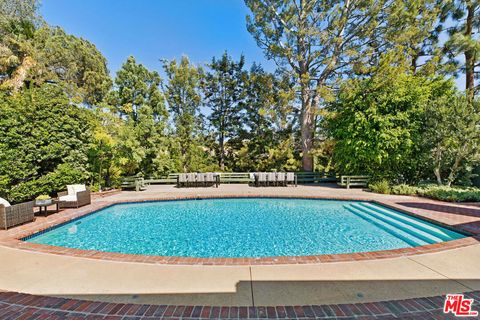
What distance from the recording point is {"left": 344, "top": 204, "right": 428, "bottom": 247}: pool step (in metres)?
4.89

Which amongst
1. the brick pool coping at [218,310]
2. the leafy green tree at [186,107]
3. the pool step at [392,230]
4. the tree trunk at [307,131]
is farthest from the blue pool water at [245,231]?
the leafy green tree at [186,107]

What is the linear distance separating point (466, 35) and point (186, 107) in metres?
18.3

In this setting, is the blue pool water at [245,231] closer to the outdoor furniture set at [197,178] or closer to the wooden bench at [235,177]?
the outdoor furniture set at [197,178]

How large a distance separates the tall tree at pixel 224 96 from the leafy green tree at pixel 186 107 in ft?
3.37

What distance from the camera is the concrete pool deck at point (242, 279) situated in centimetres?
249

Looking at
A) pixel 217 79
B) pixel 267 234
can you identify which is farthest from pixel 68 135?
pixel 217 79

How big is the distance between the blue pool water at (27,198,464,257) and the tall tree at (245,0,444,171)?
8.16 m

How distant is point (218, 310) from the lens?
2.23 metres

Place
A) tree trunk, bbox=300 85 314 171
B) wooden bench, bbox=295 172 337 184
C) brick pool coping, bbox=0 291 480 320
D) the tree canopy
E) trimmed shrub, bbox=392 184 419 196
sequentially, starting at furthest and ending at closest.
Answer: tree trunk, bbox=300 85 314 171, wooden bench, bbox=295 172 337 184, trimmed shrub, bbox=392 184 419 196, the tree canopy, brick pool coping, bbox=0 291 480 320

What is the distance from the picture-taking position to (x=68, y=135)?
9.09m

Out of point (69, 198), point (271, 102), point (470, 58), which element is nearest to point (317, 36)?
point (271, 102)

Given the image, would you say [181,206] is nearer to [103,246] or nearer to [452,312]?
[103,246]

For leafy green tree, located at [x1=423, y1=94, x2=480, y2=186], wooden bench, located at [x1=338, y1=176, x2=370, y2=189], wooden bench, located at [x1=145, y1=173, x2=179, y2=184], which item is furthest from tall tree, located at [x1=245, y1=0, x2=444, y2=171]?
wooden bench, located at [x1=145, y1=173, x2=179, y2=184]

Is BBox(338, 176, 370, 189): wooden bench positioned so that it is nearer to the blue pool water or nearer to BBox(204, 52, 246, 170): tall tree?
the blue pool water
